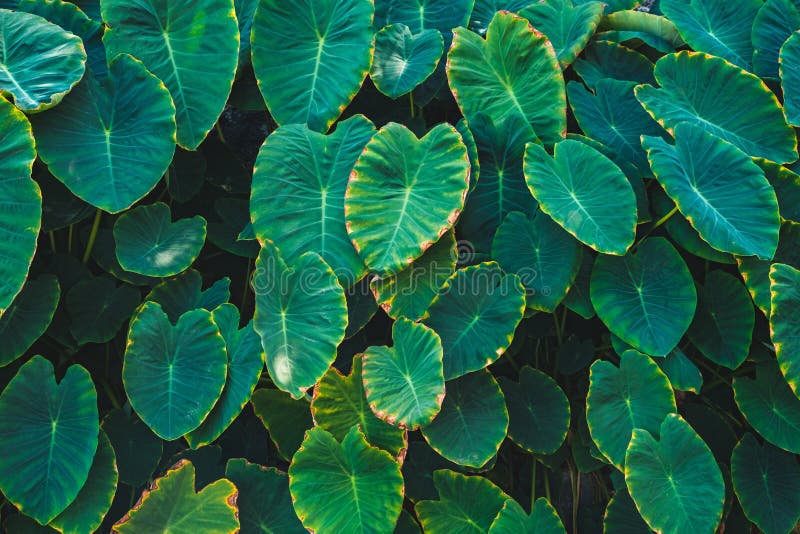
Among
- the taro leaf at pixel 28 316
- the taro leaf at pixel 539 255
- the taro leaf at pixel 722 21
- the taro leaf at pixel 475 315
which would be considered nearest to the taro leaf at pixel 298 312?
the taro leaf at pixel 475 315

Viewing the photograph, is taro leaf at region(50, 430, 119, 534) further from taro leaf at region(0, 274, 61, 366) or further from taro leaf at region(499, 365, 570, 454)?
taro leaf at region(499, 365, 570, 454)

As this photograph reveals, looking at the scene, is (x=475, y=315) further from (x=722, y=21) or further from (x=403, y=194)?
(x=722, y=21)

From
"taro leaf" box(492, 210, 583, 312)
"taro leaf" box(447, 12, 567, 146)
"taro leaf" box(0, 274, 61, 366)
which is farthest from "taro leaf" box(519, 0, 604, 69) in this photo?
"taro leaf" box(0, 274, 61, 366)

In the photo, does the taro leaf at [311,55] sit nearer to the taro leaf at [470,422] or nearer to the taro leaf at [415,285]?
the taro leaf at [415,285]

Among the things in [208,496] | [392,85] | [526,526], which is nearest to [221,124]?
[392,85]

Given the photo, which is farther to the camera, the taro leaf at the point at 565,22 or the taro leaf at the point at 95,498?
the taro leaf at the point at 565,22

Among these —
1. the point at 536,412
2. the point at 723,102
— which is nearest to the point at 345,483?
the point at 536,412
